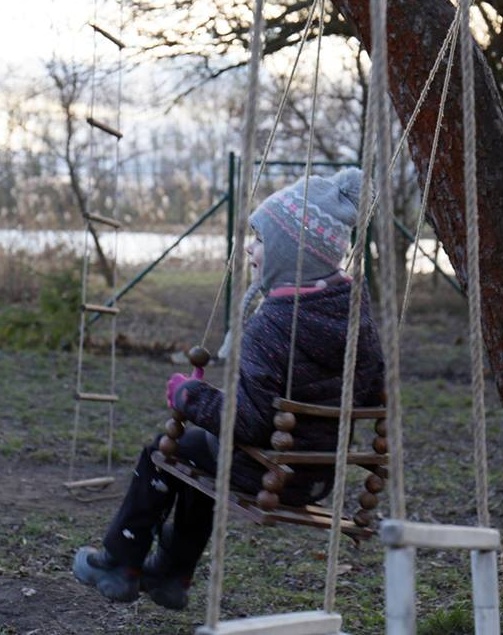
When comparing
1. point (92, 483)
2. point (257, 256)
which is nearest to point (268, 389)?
point (257, 256)

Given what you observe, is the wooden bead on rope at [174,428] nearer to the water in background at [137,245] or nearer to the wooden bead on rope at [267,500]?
the wooden bead on rope at [267,500]

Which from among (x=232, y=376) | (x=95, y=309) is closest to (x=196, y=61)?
(x=95, y=309)

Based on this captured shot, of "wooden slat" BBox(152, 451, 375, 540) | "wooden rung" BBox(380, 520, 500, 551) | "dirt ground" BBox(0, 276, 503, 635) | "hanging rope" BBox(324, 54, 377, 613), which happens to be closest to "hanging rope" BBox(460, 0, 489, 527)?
"wooden rung" BBox(380, 520, 500, 551)

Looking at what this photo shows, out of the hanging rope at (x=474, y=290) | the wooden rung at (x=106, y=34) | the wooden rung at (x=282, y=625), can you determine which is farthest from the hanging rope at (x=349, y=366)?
the wooden rung at (x=106, y=34)

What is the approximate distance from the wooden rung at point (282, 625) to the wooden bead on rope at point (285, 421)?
0.91m

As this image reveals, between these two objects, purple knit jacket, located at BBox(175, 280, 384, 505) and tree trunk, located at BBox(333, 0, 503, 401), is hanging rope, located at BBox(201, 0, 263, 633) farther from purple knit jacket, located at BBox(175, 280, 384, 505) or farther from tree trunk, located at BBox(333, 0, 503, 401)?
tree trunk, located at BBox(333, 0, 503, 401)

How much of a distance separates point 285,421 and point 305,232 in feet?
2.15

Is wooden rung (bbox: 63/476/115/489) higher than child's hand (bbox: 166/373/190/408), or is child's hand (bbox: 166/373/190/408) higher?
child's hand (bbox: 166/373/190/408)

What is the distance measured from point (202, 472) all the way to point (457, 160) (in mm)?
1428

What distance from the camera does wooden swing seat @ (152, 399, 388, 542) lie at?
309cm

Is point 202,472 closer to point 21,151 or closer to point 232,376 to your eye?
point 232,376

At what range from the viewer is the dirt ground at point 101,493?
4.24 metres

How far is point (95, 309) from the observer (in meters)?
6.70

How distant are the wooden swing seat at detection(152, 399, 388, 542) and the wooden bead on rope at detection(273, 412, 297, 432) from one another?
0.01m
